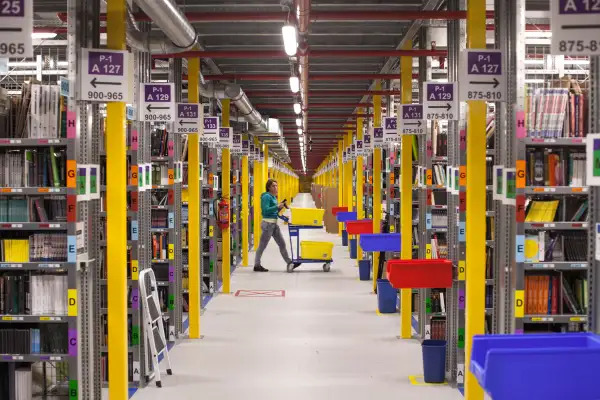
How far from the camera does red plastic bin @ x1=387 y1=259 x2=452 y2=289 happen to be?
6.96 m

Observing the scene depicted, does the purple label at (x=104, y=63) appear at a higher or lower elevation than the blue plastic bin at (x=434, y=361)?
higher

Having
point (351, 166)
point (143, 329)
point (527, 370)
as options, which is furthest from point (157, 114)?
point (351, 166)

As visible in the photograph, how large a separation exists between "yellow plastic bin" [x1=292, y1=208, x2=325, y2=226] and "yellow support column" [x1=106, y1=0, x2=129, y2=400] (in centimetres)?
1069

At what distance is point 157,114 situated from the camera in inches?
308

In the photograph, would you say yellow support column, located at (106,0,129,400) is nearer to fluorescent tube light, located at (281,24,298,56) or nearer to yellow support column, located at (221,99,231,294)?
fluorescent tube light, located at (281,24,298,56)

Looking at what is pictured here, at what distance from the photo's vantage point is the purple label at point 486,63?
19.9 ft

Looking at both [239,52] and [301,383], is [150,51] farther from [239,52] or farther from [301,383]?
[301,383]

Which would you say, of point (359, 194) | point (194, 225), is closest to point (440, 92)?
point (194, 225)

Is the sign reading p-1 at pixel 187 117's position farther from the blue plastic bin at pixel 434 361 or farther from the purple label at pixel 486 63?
the purple label at pixel 486 63

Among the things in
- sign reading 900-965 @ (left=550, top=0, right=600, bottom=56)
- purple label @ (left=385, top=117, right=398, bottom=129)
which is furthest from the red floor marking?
sign reading 900-965 @ (left=550, top=0, right=600, bottom=56)

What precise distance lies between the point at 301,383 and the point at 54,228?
10.7 feet

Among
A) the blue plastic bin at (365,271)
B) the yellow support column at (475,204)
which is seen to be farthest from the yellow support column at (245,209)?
the yellow support column at (475,204)

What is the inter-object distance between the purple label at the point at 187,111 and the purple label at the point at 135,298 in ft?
9.43

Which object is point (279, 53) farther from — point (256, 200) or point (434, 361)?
point (256, 200)
